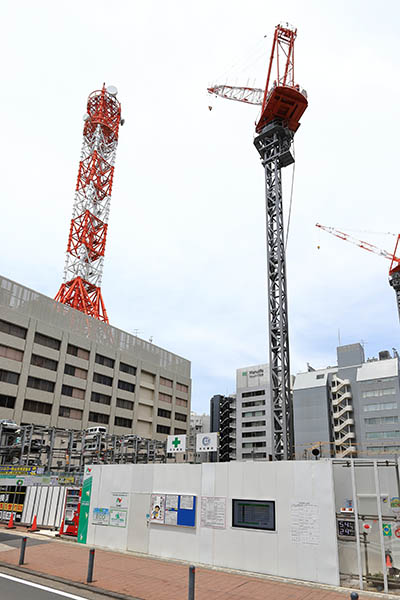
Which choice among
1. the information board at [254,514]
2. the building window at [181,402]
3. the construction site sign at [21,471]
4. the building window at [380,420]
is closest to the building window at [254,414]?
the building window at [181,402]

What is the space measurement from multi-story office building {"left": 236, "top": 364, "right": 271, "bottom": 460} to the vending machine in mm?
69417

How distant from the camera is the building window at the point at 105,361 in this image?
59475 millimetres

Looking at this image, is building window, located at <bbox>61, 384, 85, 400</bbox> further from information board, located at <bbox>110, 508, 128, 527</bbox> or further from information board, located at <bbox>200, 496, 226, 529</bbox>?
information board, located at <bbox>200, 496, 226, 529</bbox>

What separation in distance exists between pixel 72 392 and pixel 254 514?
147 feet

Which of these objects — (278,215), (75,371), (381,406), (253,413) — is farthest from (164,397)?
(278,215)

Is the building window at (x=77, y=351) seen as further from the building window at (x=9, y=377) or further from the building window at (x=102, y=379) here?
the building window at (x=9, y=377)

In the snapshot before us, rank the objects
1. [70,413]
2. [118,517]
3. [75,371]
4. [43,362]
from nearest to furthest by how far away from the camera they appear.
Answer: [118,517], [43,362], [70,413], [75,371]

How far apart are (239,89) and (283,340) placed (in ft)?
106

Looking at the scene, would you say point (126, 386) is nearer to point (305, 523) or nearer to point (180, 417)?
point (180, 417)

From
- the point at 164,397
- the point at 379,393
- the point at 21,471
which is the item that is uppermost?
the point at 379,393

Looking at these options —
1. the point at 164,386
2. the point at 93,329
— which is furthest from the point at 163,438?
the point at 93,329

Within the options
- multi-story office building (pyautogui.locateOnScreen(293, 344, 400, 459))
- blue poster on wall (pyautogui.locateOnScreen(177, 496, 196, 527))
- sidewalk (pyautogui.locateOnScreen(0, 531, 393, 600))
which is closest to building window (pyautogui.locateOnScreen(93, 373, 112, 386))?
multi-story office building (pyautogui.locateOnScreen(293, 344, 400, 459))

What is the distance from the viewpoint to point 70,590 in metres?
10.9

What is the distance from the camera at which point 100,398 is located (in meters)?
58.4
